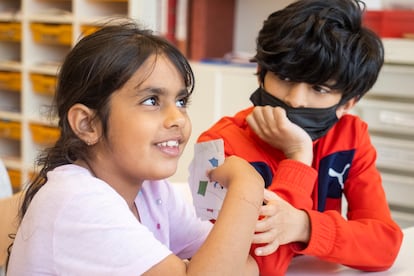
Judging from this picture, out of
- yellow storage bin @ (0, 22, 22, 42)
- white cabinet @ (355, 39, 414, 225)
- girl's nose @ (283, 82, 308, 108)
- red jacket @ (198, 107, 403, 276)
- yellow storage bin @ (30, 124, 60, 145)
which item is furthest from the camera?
yellow storage bin @ (0, 22, 22, 42)

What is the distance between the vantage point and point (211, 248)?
928 mm

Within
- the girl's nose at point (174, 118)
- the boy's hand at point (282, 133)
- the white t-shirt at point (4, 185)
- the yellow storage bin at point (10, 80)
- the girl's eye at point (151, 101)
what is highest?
the girl's eye at point (151, 101)

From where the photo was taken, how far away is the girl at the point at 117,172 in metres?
0.92

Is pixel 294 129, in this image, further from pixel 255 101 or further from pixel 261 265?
pixel 261 265

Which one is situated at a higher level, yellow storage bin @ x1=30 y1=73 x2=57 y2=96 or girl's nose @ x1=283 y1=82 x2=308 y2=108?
girl's nose @ x1=283 y1=82 x2=308 y2=108

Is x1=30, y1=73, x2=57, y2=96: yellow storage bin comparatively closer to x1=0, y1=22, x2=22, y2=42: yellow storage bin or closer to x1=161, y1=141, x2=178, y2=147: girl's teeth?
x1=0, y1=22, x2=22, y2=42: yellow storage bin

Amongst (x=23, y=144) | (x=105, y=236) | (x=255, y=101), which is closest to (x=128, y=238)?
(x=105, y=236)

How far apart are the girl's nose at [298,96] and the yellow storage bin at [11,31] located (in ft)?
8.26

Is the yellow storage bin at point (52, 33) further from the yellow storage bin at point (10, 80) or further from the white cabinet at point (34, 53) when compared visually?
the yellow storage bin at point (10, 80)

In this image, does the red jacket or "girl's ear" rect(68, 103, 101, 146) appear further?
the red jacket

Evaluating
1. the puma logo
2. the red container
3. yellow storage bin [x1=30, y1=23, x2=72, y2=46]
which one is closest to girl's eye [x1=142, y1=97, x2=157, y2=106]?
the puma logo

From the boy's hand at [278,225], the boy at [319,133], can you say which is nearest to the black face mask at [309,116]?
the boy at [319,133]

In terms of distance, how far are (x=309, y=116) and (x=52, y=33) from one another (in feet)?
7.60

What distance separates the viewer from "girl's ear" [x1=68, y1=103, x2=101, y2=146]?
1.02 metres
